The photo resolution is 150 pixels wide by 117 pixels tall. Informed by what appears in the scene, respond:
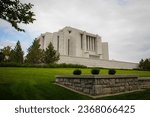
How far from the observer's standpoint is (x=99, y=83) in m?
10.6

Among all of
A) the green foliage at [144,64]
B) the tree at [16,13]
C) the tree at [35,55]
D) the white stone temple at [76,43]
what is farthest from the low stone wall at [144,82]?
the white stone temple at [76,43]

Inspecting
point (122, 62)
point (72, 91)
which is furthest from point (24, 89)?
point (122, 62)

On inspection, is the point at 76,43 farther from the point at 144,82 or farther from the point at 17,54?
the point at 144,82

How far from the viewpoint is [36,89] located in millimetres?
11133

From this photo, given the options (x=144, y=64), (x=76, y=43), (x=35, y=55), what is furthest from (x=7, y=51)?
(x=144, y=64)

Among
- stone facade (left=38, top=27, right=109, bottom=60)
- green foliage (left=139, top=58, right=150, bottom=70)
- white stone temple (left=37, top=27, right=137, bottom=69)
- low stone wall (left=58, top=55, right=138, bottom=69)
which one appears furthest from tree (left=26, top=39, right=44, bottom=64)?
stone facade (left=38, top=27, right=109, bottom=60)

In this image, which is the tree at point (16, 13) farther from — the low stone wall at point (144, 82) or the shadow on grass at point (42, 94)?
the low stone wall at point (144, 82)

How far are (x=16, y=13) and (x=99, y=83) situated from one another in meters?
7.43

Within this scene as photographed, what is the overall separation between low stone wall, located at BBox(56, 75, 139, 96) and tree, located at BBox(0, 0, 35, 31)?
4705 mm

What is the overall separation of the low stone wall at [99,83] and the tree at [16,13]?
470cm

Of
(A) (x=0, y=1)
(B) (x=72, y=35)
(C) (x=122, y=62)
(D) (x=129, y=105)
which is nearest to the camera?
(D) (x=129, y=105)

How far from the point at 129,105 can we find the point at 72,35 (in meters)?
64.8

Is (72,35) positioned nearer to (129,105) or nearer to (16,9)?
(16,9)

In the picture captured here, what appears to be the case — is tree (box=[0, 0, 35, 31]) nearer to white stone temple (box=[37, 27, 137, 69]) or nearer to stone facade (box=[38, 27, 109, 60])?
white stone temple (box=[37, 27, 137, 69])
